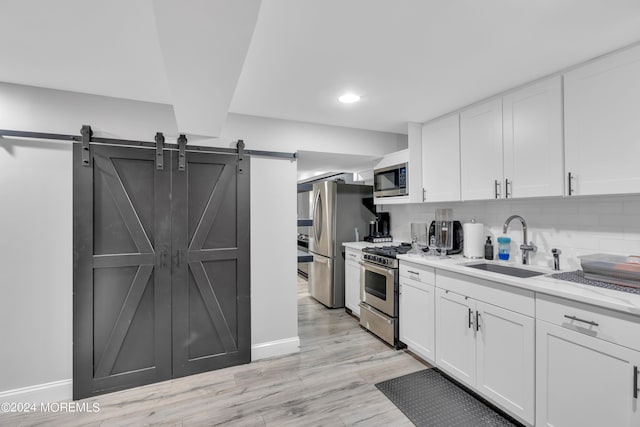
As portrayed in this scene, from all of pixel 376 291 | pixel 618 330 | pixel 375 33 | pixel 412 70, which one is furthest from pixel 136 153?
pixel 618 330

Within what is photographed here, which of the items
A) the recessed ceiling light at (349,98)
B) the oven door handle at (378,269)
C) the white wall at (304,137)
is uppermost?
the recessed ceiling light at (349,98)

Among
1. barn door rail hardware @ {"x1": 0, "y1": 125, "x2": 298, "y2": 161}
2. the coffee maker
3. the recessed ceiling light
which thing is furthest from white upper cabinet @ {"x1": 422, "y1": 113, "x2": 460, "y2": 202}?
barn door rail hardware @ {"x1": 0, "y1": 125, "x2": 298, "y2": 161}

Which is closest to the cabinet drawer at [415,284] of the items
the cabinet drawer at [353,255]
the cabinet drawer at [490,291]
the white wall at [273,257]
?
the cabinet drawer at [490,291]

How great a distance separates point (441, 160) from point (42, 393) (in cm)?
395

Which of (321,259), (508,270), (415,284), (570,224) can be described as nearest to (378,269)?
(415,284)

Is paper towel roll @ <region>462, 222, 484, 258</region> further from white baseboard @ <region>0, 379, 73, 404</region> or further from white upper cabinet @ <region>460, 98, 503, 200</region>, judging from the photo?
white baseboard @ <region>0, 379, 73, 404</region>

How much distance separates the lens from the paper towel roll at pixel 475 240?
109 inches

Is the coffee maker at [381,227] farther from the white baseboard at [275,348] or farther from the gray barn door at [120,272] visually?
the gray barn door at [120,272]

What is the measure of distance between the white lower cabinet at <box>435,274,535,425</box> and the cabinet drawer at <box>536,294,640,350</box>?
105 millimetres

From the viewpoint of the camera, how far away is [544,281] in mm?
1856

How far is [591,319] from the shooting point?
1.53 meters

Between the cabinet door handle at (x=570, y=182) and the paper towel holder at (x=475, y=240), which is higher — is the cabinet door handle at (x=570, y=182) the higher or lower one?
the higher one

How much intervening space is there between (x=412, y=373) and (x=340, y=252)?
1.90 meters

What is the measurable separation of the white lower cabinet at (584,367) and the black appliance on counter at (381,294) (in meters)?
1.36
